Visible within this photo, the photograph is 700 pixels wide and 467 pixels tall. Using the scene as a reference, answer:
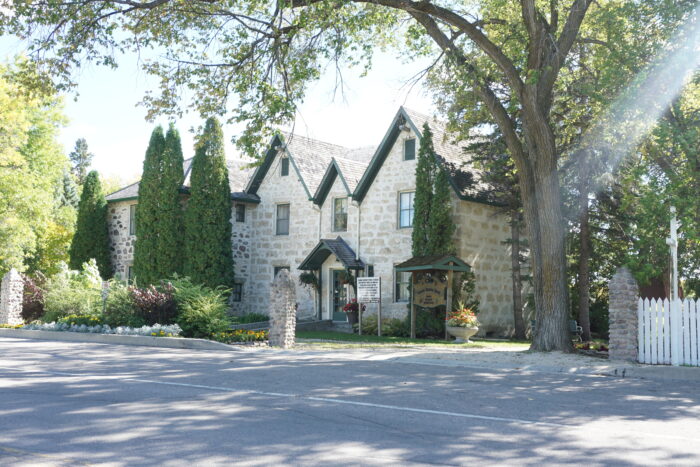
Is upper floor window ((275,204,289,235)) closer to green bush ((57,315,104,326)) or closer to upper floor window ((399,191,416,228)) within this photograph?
upper floor window ((399,191,416,228))

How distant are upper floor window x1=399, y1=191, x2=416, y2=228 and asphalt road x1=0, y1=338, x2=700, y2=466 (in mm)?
14215

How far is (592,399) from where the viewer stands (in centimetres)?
962

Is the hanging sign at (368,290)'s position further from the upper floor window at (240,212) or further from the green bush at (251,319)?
the upper floor window at (240,212)

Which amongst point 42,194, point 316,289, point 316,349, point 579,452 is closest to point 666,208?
point 316,349

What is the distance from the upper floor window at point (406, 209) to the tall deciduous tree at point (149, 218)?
1024cm

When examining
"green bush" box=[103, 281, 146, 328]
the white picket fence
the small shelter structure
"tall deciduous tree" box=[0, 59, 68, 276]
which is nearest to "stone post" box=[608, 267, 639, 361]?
the white picket fence

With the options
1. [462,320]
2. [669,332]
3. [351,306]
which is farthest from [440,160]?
[669,332]

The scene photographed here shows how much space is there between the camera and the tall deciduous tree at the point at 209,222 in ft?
93.9

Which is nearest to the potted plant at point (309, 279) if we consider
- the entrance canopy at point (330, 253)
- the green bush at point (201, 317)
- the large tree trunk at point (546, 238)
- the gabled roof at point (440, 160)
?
the entrance canopy at point (330, 253)

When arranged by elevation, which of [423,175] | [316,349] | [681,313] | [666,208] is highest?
[423,175]

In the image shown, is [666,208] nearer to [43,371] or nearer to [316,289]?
[43,371]

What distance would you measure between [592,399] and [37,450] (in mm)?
7084

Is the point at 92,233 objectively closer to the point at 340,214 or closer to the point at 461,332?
the point at 340,214

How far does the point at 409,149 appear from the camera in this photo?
2673 centimetres
